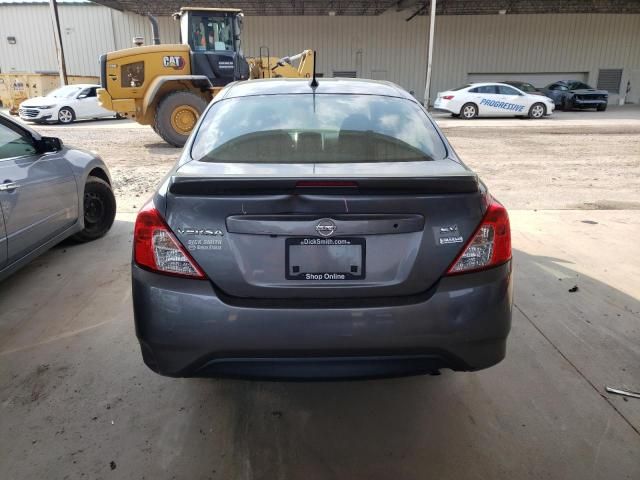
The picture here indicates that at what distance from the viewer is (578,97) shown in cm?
2414

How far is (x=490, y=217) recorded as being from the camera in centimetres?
216

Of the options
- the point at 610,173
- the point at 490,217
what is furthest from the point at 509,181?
the point at 490,217

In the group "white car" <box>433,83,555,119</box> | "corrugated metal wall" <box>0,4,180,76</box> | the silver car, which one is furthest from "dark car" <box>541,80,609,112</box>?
the silver car

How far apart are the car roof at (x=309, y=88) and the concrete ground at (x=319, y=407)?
1775mm

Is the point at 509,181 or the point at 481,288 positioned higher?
the point at 481,288

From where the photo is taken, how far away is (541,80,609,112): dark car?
24172 mm

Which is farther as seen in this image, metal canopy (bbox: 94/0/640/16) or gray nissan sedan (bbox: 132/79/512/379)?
metal canopy (bbox: 94/0/640/16)

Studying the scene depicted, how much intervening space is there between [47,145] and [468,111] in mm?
18737

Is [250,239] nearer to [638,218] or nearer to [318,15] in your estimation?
[638,218]

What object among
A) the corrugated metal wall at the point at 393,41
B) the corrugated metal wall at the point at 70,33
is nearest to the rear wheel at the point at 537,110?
the corrugated metal wall at the point at 393,41

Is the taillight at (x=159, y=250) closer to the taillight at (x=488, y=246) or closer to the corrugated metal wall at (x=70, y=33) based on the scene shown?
the taillight at (x=488, y=246)

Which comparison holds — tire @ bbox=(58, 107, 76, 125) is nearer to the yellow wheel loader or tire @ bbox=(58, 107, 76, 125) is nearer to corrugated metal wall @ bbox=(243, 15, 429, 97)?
the yellow wheel loader

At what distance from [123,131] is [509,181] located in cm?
1235

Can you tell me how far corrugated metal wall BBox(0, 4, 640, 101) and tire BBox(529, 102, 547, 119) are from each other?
12269mm
